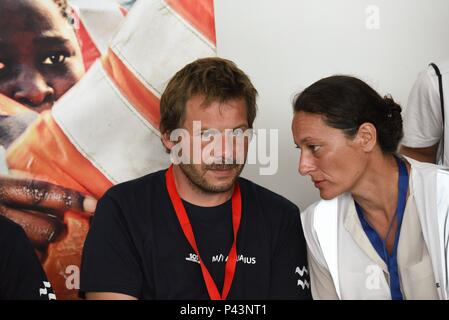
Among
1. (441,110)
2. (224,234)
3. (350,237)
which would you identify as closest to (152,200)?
(224,234)

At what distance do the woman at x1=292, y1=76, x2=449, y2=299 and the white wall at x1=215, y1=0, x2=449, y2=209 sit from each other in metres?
0.72

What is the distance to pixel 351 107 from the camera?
1.66 meters

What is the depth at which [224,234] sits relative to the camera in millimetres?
1822

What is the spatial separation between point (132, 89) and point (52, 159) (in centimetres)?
33

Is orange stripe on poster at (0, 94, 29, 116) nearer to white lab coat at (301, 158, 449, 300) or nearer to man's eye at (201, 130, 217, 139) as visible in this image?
man's eye at (201, 130, 217, 139)

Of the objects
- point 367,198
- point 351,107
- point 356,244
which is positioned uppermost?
point 351,107

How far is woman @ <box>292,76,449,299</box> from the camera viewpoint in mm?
1636

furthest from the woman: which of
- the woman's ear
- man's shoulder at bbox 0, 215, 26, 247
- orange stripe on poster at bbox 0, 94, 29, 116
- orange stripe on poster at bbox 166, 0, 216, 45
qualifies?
orange stripe on poster at bbox 0, 94, 29, 116

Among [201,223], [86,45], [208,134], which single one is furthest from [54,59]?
[201,223]

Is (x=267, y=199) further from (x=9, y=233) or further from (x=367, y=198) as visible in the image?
(x=9, y=233)

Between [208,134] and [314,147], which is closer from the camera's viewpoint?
[314,147]

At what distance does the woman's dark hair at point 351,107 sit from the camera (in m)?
1.66

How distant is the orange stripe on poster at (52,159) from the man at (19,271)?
493 millimetres
